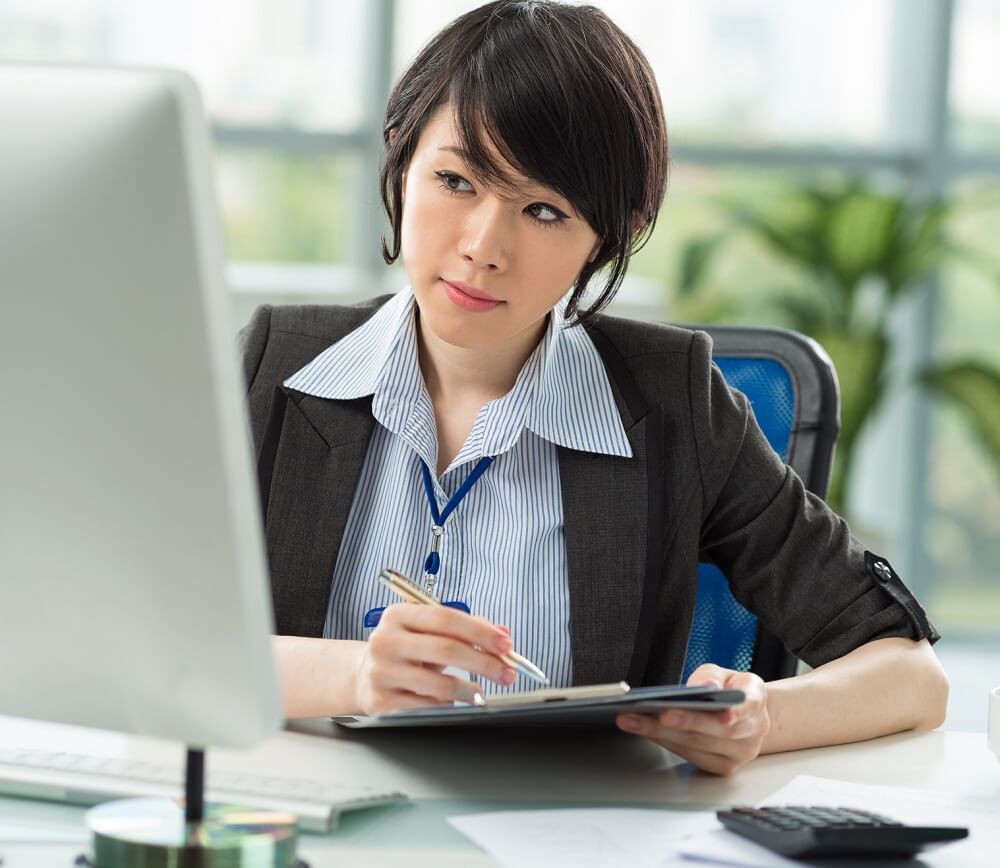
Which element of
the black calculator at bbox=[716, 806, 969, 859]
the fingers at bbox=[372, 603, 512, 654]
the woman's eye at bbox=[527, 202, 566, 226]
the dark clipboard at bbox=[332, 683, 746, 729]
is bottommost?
the black calculator at bbox=[716, 806, 969, 859]

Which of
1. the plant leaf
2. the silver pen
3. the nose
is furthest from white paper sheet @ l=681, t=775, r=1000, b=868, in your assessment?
the plant leaf

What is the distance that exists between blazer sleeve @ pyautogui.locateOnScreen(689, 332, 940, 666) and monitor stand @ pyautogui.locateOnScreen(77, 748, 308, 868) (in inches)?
31.0

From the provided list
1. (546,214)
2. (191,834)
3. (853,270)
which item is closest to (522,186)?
(546,214)

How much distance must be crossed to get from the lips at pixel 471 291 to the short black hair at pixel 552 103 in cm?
11

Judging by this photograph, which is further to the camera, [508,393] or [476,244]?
[508,393]

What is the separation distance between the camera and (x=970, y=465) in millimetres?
4727

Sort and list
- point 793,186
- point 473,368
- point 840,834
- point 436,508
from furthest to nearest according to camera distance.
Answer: point 793,186, point 473,368, point 436,508, point 840,834

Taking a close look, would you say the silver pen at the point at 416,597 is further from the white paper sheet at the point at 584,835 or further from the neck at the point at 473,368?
the neck at the point at 473,368

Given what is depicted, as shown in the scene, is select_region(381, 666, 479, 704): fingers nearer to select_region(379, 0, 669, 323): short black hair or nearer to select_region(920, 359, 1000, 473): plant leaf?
select_region(379, 0, 669, 323): short black hair

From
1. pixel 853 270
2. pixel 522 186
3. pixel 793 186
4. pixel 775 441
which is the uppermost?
pixel 793 186

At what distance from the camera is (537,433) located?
1543mm

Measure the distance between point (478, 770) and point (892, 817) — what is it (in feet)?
1.04

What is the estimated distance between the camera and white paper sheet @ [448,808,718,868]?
90 cm

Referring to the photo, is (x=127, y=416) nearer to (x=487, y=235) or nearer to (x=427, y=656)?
(x=427, y=656)
